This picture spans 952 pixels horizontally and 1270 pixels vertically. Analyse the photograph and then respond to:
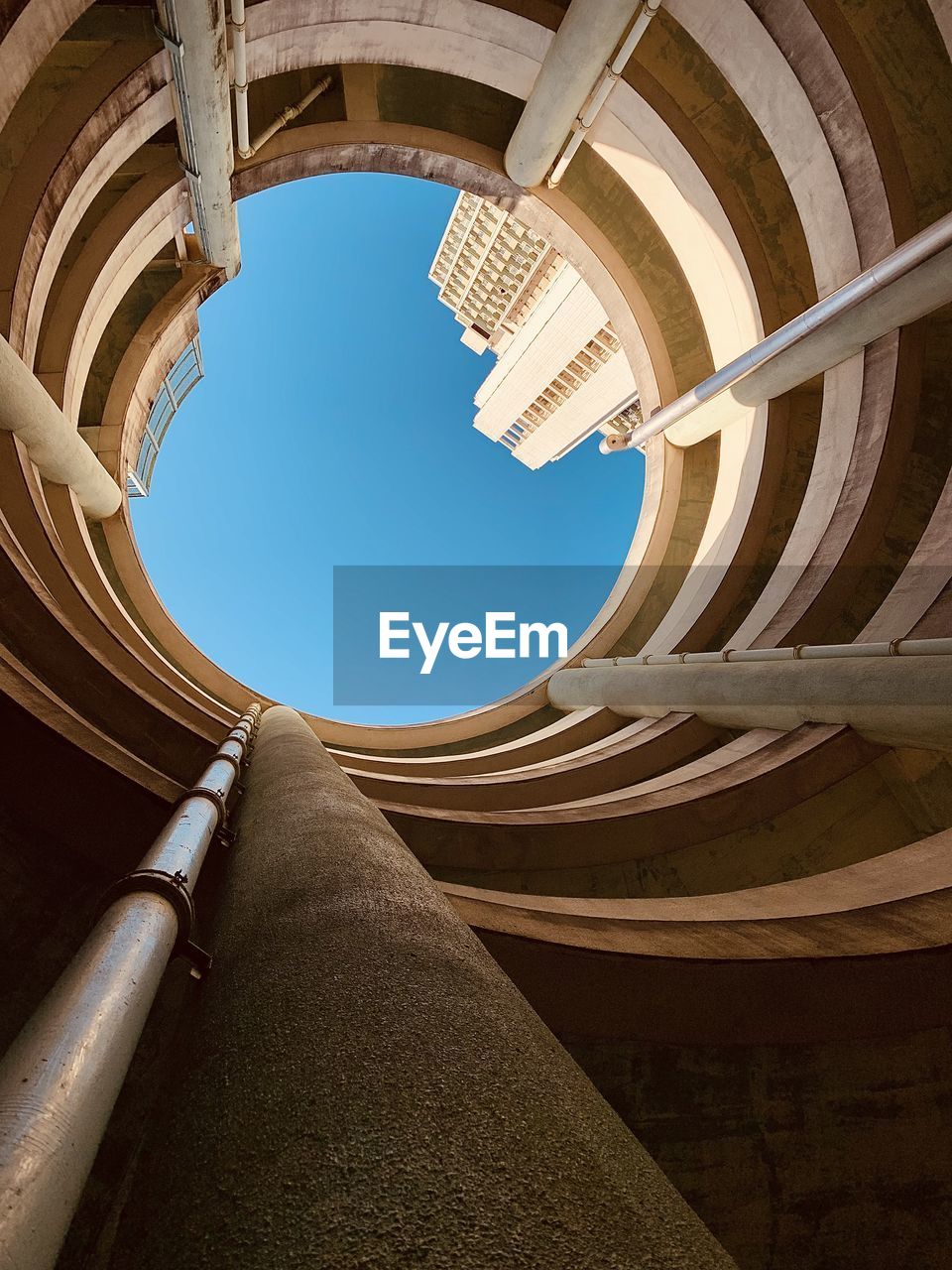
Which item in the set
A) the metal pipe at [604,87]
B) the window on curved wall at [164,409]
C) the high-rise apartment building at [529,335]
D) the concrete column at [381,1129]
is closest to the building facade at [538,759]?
the concrete column at [381,1129]

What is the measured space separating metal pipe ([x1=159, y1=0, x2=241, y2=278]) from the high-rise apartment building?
33.2 meters

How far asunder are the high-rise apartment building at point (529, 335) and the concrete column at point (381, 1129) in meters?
42.5

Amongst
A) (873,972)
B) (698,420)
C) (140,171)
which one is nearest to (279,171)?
(140,171)

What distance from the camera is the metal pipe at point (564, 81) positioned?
8594mm

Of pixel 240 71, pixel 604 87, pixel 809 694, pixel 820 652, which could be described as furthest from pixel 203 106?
pixel 809 694

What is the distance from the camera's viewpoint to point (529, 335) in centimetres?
5428

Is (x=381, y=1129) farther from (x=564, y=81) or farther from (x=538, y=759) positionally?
(x=564, y=81)

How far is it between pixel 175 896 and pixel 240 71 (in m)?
10.6

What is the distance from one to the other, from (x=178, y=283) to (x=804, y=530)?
1264 centimetres

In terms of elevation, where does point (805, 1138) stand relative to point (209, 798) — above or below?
below

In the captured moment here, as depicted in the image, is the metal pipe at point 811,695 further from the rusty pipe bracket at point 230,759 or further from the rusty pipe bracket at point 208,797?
the rusty pipe bracket at point 230,759

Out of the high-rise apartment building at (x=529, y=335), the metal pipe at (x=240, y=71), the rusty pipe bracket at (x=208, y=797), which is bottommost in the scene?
the rusty pipe bracket at (x=208, y=797)

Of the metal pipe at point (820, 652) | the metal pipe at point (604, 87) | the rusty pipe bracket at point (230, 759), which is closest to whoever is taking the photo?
the rusty pipe bracket at point (230, 759)

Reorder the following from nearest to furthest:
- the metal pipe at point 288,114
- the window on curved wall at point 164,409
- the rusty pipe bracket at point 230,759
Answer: the rusty pipe bracket at point 230,759, the metal pipe at point 288,114, the window on curved wall at point 164,409
